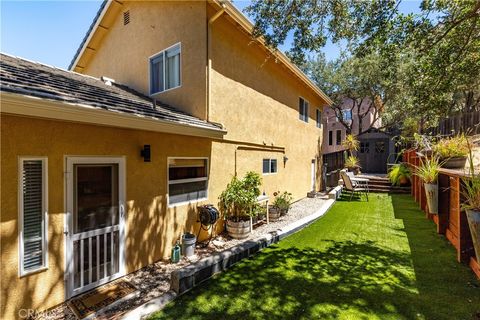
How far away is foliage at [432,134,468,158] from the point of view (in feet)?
22.2

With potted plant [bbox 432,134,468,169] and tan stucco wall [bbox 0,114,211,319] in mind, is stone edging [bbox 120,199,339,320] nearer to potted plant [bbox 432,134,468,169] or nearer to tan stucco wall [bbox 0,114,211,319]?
tan stucco wall [bbox 0,114,211,319]

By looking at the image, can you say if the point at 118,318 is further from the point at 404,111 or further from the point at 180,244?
the point at 404,111

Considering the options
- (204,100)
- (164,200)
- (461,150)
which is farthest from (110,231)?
(461,150)

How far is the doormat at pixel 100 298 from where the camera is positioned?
3858 millimetres

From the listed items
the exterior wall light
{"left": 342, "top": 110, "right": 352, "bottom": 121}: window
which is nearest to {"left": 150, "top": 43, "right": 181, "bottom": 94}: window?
the exterior wall light

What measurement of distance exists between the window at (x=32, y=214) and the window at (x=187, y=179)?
2531 mm

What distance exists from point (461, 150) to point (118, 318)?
351 inches

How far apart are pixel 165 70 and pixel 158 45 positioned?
867mm

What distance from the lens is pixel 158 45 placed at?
8.09 metres

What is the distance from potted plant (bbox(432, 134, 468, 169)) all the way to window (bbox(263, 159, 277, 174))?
5.52 metres

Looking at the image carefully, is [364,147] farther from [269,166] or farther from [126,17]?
[126,17]

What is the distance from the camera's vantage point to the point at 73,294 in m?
4.18

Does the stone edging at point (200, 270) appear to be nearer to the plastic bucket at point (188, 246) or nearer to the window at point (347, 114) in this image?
the plastic bucket at point (188, 246)

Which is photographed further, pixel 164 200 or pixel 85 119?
pixel 164 200
